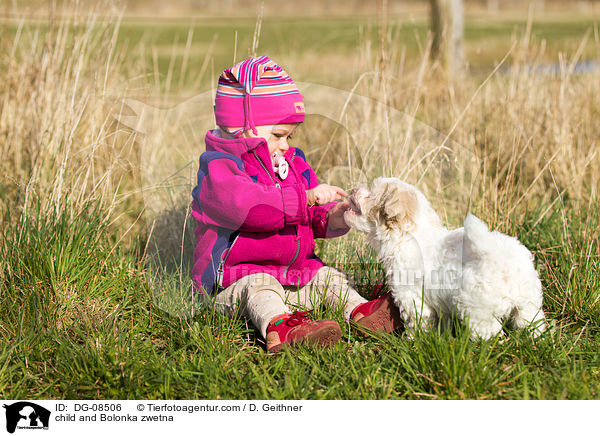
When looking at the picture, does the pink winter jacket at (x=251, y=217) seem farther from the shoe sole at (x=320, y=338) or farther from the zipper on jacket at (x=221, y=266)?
the shoe sole at (x=320, y=338)

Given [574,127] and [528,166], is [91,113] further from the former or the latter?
[574,127]

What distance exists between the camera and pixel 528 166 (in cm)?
415

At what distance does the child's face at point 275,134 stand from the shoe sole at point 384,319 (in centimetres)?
92

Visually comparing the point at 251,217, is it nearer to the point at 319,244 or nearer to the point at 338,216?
the point at 338,216

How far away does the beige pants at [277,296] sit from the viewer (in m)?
2.57

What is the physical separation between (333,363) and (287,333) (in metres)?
0.24

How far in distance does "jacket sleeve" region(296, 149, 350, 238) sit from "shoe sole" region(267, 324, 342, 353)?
0.65 metres

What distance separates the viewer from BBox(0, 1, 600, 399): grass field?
2.26m

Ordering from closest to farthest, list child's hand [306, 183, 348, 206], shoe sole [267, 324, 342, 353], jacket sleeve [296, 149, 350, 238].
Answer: shoe sole [267, 324, 342, 353]
child's hand [306, 183, 348, 206]
jacket sleeve [296, 149, 350, 238]

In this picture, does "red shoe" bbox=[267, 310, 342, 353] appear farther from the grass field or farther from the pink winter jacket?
the pink winter jacket

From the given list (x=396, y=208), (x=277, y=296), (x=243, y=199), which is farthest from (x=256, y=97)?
(x=277, y=296)

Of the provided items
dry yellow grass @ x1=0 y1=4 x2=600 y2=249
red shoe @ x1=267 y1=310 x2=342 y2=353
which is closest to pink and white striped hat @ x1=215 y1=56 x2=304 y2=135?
dry yellow grass @ x1=0 y1=4 x2=600 y2=249
